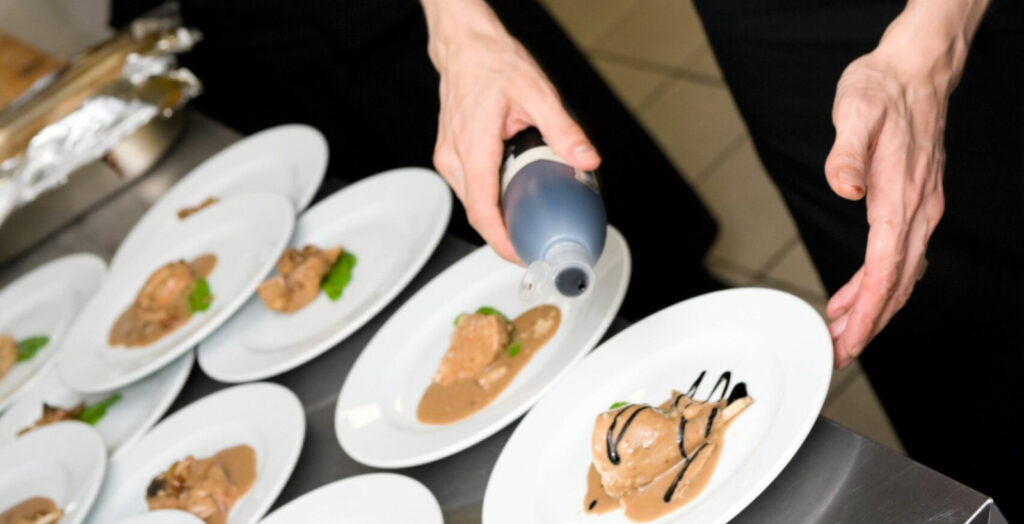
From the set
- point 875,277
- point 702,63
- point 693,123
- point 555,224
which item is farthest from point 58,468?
point 702,63

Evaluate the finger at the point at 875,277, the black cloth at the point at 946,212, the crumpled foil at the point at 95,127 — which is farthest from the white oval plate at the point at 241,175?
the finger at the point at 875,277

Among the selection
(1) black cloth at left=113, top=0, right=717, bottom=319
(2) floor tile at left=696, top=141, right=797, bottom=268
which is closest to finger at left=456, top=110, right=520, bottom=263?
(1) black cloth at left=113, top=0, right=717, bottom=319

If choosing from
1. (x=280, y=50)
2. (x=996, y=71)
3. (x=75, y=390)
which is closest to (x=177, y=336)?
(x=75, y=390)

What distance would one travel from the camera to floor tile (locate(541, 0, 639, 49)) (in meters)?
4.40

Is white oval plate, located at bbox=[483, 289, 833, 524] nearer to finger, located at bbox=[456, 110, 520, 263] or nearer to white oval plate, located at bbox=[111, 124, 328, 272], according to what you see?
finger, located at bbox=[456, 110, 520, 263]

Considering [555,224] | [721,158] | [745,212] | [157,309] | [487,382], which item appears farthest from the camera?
[721,158]

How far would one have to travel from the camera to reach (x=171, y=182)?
2.27 m

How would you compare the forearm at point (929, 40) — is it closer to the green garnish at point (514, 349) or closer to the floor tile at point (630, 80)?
the green garnish at point (514, 349)

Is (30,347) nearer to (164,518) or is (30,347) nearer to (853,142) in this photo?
(164,518)

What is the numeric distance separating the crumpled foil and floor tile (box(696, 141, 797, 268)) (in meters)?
1.55

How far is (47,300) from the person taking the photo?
82.0 inches

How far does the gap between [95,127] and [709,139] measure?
1.94 meters

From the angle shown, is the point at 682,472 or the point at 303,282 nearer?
the point at 682,472

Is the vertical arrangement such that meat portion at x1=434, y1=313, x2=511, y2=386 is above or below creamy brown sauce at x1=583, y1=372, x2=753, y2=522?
below
